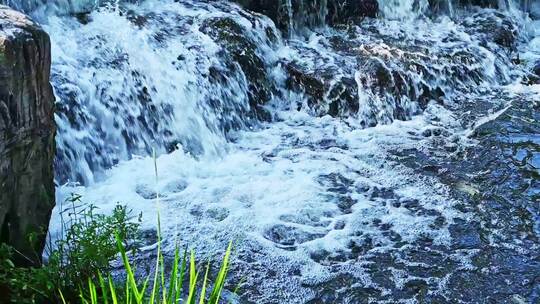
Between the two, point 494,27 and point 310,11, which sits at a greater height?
point 310,11

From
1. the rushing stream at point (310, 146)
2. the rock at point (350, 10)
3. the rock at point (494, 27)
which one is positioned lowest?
the rushing stream at point (310, 146)

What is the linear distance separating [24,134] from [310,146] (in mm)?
3454

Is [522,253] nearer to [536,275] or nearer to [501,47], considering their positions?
[536,275]

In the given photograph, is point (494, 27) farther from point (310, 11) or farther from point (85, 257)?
point (85, 257)

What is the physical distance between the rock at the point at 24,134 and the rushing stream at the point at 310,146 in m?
0.79

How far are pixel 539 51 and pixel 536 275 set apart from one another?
6.73 metres

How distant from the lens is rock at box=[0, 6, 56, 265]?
3502 mm

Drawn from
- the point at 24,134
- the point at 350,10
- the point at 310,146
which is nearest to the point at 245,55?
the point at 310,146

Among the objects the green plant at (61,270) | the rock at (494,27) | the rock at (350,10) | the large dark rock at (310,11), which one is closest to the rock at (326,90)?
the large dark rock at (310,11)

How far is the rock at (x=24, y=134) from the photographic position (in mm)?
3502

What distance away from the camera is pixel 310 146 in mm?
6621

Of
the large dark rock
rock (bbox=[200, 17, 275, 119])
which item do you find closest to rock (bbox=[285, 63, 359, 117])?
rock (bbox=[200, 17, 275, 119])

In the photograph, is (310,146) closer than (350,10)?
Yes

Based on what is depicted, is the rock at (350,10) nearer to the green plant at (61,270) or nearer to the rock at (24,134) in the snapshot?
the rock at (24,134)
